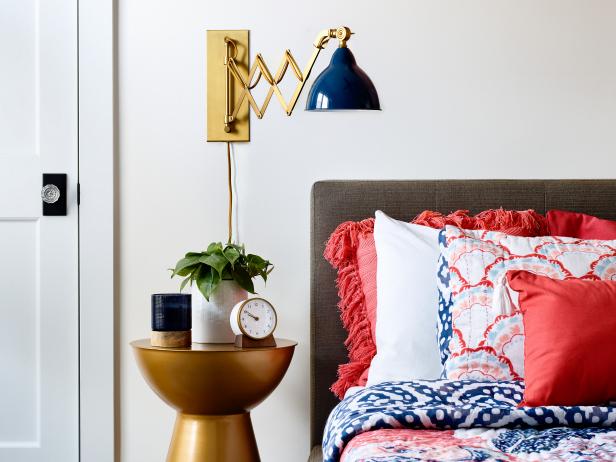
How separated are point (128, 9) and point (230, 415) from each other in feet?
4.27

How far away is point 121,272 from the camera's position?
2686 millimetres

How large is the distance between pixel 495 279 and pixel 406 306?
26cm

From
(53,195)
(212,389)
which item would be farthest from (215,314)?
(53,195)

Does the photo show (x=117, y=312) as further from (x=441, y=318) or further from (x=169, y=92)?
(x=441, y=318)

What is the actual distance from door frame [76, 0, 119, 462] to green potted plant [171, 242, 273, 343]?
0.45 m

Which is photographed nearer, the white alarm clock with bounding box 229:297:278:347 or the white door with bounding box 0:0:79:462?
the white alarm clock with bounding box 229:297:278:347

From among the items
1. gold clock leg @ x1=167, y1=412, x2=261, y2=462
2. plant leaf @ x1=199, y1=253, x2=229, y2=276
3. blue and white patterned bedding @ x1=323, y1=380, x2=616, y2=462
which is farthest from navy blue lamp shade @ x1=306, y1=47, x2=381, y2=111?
gold clock leg @ x1=167, y1=412, x2=261, y2=462

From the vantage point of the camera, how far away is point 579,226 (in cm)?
242

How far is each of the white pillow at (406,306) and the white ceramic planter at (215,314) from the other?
0.40 meters

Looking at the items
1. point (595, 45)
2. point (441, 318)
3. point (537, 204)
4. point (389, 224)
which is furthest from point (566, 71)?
Result: point (441, 318)

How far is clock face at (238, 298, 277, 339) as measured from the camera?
2.25 m

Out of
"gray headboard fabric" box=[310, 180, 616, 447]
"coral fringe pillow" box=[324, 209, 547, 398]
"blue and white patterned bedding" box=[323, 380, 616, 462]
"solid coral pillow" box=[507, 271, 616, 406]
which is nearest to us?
"blue and white patterned bedding" box=[323, 380, 616, 462]

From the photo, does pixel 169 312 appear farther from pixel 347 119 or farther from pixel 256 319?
pixel 347 119

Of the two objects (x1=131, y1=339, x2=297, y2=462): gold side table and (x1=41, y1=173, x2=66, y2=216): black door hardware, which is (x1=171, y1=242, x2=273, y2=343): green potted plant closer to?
(x1=131, y1=339, x2=297, y2=462): gold side table
